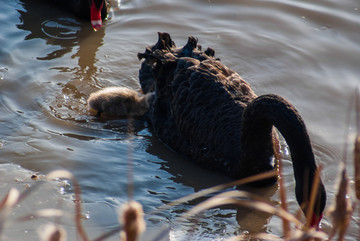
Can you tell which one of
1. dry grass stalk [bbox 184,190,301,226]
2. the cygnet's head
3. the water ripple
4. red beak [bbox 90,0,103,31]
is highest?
dry grass stalk [bbox 184,190,301,226]

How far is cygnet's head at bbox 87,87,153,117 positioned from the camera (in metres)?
4.78

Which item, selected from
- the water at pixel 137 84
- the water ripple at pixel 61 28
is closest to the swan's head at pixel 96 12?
the water at pixel 137 84

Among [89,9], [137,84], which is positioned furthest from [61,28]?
[137,84]

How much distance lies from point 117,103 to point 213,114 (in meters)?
Answer: 1.05

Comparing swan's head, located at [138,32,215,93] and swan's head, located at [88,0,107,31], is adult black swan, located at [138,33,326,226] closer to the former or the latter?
swan's head, located at [138,32,215,93]

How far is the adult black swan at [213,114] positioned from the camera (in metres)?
3.59

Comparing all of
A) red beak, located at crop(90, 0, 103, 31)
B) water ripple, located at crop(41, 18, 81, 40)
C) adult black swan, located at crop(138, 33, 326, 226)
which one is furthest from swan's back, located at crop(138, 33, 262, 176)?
water ripple, located at crop(41, 18, 81, 40)

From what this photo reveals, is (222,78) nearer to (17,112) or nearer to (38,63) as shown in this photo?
(17,112)

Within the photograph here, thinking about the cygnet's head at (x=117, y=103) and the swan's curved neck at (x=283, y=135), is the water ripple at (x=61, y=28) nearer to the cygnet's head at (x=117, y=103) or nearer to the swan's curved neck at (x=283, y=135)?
the cygnet's head at (x=117, y=103)

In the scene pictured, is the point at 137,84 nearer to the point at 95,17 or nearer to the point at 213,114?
the point at 95,17

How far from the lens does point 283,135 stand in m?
3.46

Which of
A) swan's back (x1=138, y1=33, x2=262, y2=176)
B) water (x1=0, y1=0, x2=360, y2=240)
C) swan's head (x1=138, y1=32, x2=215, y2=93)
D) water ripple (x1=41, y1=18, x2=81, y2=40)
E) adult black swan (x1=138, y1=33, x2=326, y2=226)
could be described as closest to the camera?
adult black swan (x1=138, y1=33, x2=326, y2=226)

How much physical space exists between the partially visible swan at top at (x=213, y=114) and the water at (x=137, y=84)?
0.57 ft

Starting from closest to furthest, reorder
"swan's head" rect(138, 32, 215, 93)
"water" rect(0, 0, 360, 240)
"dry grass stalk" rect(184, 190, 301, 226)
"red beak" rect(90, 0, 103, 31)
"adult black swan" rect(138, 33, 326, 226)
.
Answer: "dry grass stalk" rect(184, 190, 301, 226)
"adult black swan" rect(138, 33, 326, 226)
"water" rect(0, 0, 360, 240)
"swan's head" rect(138, 32, 215, 93)
"red beak" rect(90, 0, 103, 31)
